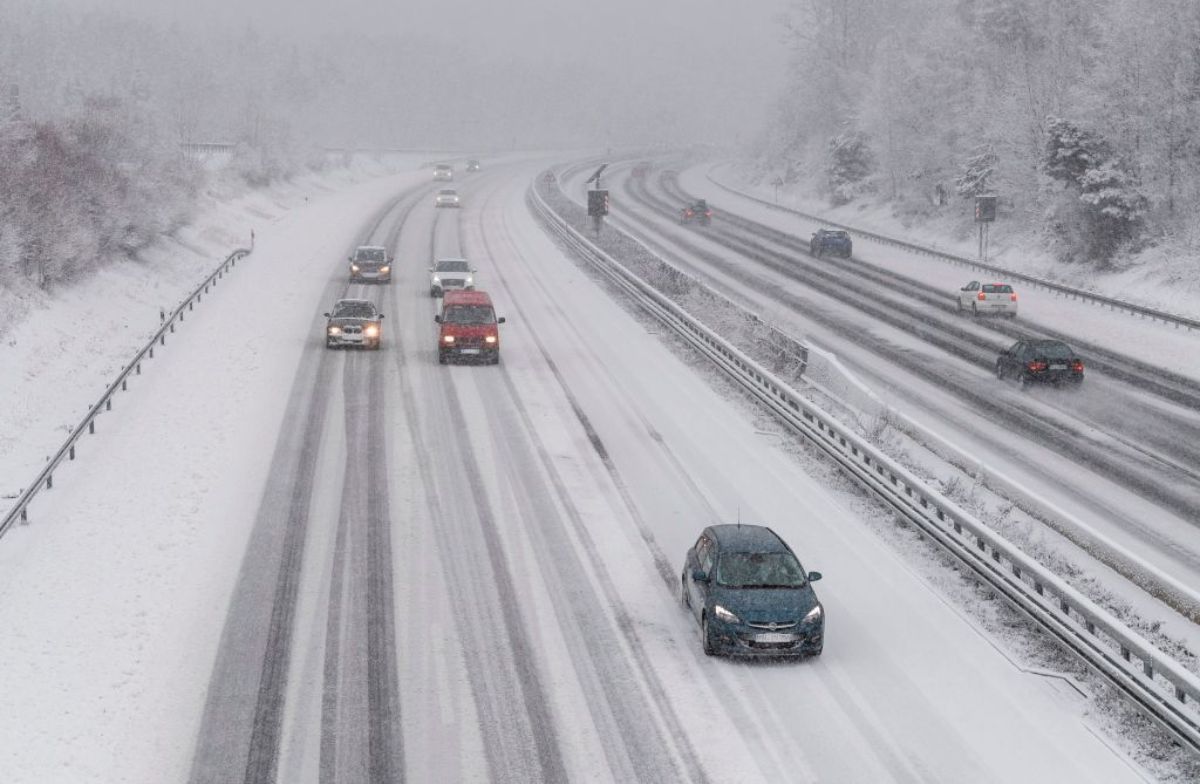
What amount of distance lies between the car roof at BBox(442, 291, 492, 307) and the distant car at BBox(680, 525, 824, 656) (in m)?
18.6

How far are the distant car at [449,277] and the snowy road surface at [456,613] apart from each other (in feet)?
47.7

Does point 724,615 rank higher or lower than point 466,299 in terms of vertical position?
lower

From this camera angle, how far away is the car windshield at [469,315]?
3388 centimetres

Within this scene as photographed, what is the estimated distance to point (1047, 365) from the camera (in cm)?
3331

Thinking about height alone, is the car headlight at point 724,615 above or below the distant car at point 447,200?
below

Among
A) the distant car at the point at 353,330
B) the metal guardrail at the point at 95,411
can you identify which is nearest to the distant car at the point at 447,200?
the metal guardrail at the point at 95,411

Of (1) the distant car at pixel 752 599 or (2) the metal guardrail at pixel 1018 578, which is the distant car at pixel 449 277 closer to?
(2) the metal guardrail at pixel 1018 578

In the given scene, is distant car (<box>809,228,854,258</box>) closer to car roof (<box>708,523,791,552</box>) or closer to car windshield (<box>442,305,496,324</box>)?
car windshield (<box>442,305,496,324</box>)

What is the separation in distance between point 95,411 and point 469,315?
11004mm

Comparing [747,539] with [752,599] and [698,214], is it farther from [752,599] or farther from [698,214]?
[698,214]

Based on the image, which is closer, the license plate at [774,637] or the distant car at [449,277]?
the license plate at [774,637]

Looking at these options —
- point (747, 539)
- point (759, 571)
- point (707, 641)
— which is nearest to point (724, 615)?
point (707, 641)

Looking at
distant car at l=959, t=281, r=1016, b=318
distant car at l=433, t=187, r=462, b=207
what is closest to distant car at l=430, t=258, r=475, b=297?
distant car at l=959, t=281, r=1016, b=318

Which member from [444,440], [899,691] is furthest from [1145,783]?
[444,440]
